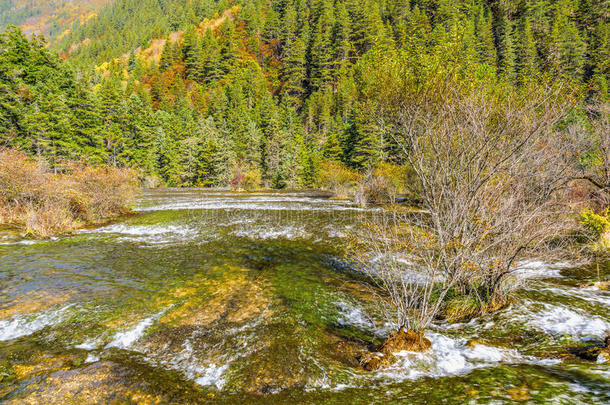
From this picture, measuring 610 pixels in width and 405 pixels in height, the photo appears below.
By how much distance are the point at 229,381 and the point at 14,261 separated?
10.6 m

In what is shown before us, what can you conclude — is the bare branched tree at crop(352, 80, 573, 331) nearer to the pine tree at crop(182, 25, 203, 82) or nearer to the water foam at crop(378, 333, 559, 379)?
the water foam at crop(378, 333, 559, 379)

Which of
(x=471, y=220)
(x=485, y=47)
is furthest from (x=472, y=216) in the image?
(x=485, y=47)

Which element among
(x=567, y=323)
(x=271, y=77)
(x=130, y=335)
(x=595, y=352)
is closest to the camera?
(x=595, y=352)

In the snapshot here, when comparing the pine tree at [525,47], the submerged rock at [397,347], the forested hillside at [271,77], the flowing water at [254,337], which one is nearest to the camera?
the flowing water at [254,337]

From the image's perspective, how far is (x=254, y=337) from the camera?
5656mm

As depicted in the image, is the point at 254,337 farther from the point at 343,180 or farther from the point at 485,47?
the point at 485,47

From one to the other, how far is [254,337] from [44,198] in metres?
16.0

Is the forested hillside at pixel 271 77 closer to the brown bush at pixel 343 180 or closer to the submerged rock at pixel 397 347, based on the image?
the brown bush at pixel 343 180

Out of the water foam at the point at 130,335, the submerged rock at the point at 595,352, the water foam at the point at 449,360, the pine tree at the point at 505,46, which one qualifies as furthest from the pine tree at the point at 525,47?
the water foam at the point at 130,335

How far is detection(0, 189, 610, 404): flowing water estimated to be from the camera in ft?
13.2

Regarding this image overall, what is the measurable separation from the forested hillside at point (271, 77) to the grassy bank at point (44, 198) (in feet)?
53.4

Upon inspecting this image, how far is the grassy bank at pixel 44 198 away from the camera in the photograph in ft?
45.5

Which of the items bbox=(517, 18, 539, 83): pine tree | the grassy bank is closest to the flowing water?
the grassy bank

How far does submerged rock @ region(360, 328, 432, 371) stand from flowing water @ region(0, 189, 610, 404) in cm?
15
